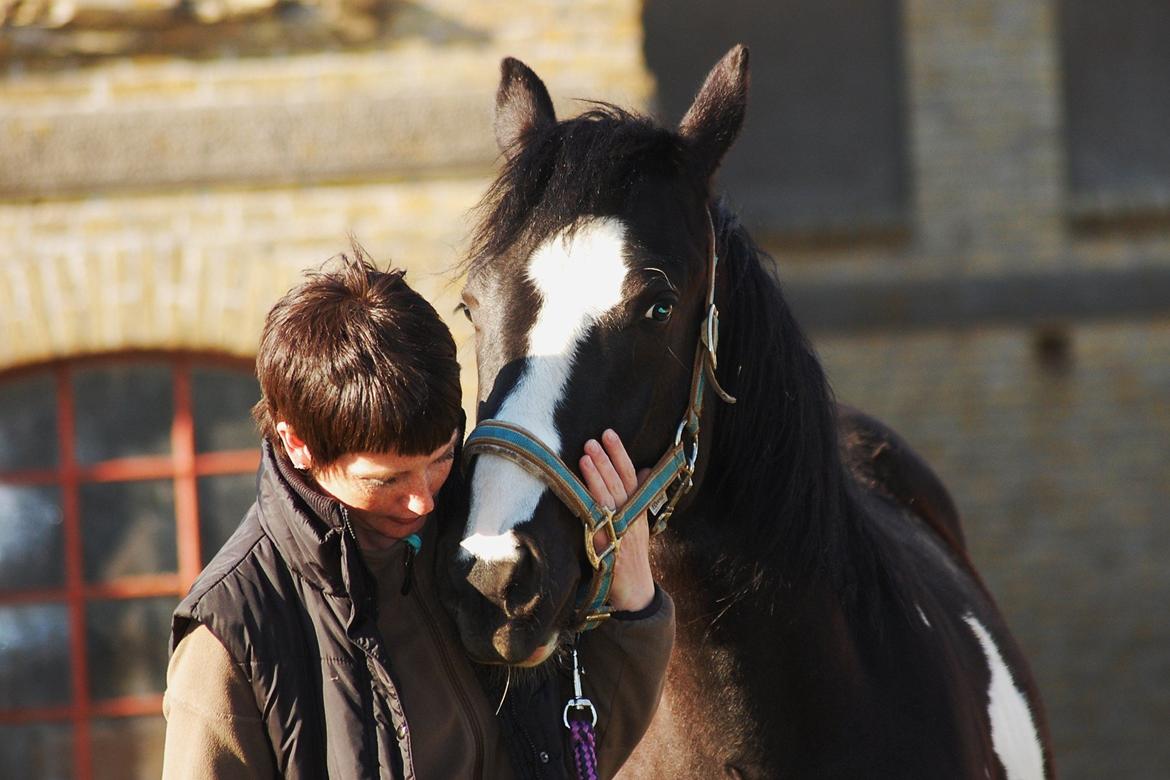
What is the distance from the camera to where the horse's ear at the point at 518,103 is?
2.27m

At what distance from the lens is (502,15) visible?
4.23 meters

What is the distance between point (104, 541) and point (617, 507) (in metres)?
3.41

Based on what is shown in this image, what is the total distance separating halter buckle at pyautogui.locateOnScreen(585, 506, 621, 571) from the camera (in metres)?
1.73

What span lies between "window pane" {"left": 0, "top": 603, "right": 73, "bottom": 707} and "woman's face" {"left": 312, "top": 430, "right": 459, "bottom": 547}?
3521 millimetres

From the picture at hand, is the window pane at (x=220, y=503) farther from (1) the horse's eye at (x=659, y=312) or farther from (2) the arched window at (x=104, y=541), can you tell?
Answer: (1) the horse's eye at (x=659, y=312)

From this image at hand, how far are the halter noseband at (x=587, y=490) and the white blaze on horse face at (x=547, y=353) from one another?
20 millimetres

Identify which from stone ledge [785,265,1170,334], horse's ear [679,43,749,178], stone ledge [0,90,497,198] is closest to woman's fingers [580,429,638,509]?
horse's ear [679,43,749,178]

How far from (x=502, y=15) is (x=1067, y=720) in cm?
487

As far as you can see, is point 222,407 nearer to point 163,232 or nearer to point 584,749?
point 163,232

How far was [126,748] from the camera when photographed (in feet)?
15.1

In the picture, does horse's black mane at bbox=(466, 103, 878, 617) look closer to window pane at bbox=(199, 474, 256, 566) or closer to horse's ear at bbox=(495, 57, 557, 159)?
horse's ear at bbox=(495, 57, 557, 159)

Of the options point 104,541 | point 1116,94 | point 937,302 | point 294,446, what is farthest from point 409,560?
point 1116,94

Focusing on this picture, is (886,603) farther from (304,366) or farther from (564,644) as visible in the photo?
(304,366)

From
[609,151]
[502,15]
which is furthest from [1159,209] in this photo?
[609,151]
